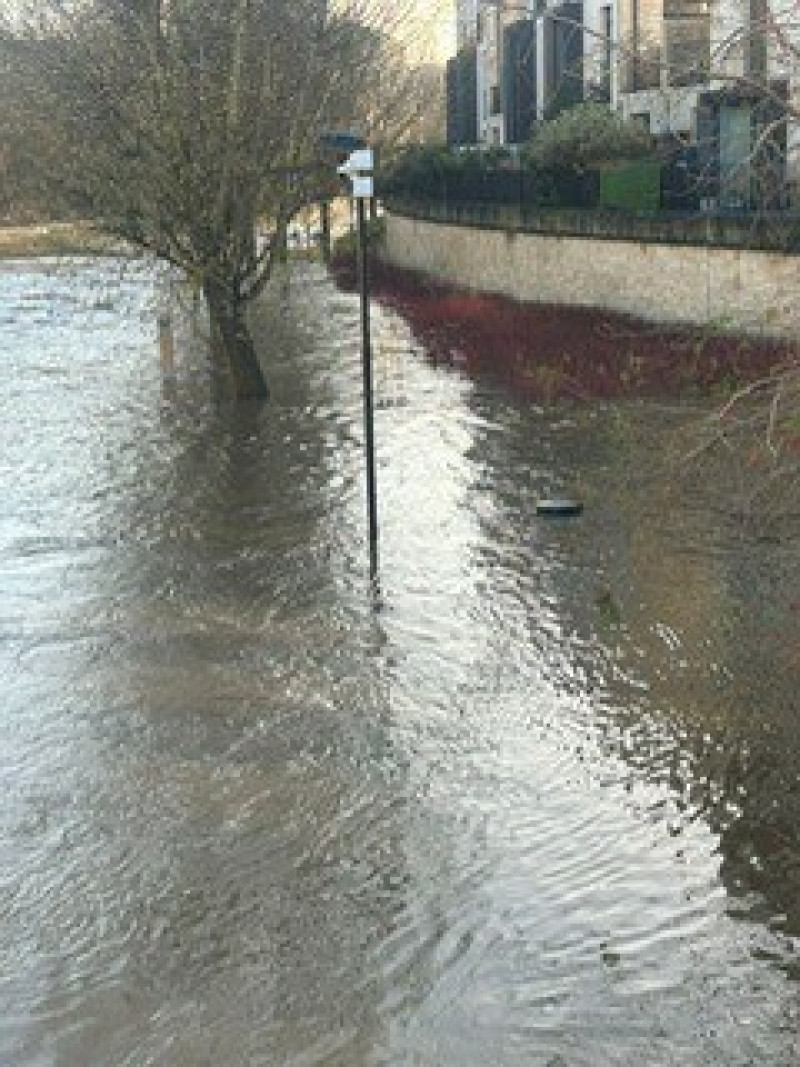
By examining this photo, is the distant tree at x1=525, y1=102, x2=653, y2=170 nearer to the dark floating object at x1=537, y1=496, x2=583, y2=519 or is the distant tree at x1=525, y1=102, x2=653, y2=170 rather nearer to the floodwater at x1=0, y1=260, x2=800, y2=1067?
the floodwater at x1=0, y1=260, x2=800, y2=1067

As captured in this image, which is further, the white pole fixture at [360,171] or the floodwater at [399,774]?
the white pole fixture at [360,171]

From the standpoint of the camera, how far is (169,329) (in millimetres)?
25500

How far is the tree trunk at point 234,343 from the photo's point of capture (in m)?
22.0

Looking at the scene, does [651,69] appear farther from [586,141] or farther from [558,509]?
[586,141]

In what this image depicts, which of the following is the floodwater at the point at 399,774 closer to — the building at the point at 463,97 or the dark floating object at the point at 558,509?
the dark floating object at the point at 558,509

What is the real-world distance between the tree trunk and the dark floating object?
25.8 feet

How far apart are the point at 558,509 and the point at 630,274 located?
11.9 metres

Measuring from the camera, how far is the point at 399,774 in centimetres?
934

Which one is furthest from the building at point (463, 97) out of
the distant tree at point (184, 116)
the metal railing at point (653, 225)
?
the distant tree at point (184, 116)

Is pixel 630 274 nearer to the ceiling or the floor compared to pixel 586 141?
nearer to the floor

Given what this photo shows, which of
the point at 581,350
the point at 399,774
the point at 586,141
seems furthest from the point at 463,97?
the point at 399,774

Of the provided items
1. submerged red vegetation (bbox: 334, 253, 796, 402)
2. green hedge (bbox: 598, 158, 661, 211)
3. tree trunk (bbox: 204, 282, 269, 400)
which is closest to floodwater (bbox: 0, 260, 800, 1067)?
submerged red vegetation (bbox: 334, 253, 796, 402)

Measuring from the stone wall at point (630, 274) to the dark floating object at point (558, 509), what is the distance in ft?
10.6

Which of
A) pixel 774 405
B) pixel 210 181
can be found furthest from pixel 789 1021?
pixel 210 181
